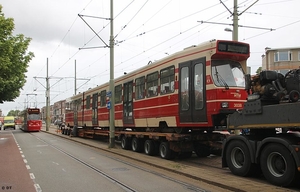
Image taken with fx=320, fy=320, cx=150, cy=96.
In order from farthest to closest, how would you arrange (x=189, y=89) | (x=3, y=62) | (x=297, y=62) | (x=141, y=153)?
1. (x=297, y=62)
2. (x=3, y=62)
3. (x=141, y=153)
4. (x=189, y=89)

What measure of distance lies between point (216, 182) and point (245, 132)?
2.13m

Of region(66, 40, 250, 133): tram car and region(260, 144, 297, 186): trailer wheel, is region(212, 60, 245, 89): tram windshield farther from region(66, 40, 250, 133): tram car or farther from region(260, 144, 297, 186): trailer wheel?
region(260, 144, 297, 186): trailer wheel

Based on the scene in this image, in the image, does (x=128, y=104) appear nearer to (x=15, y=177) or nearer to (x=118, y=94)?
(x=118, y=94)

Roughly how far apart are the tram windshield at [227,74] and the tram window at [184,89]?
51.4 inches

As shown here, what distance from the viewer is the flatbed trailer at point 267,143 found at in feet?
23.5

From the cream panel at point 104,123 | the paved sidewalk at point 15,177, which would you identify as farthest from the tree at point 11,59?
the paved sidewalk at point 15,177

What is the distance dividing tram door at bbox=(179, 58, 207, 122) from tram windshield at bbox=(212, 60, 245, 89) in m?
0.44

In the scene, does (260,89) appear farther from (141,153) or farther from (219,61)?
(141,153)

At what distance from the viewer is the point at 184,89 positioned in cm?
1177

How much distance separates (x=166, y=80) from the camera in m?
13.0

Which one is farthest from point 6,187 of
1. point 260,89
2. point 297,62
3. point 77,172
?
point 297,62

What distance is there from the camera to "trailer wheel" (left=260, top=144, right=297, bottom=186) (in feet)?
23.5

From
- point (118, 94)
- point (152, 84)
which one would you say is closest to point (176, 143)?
point (152, 84)

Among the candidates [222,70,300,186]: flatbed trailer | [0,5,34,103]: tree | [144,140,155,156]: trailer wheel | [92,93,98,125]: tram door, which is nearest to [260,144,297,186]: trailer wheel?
[222,70,300,186]: flatbed trailer
